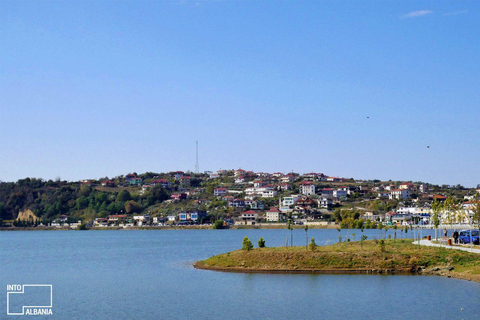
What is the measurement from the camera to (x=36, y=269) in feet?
183

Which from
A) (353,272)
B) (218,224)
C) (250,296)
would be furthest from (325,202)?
(250,296)

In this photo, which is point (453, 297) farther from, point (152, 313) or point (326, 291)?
point (152, 313)

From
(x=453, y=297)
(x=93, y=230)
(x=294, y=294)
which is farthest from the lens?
(x=93, y=230)

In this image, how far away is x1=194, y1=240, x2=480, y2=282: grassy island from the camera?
4366 centimetres

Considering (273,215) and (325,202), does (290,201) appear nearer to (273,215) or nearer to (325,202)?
(325,202)

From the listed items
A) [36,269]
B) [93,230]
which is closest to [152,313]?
[36,269]

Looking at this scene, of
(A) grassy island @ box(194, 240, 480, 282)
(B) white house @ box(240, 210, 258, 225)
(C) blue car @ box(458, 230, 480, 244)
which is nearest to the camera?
(A) grassy island @ box(194, 240, 480, 282)

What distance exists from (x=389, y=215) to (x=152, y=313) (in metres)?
140

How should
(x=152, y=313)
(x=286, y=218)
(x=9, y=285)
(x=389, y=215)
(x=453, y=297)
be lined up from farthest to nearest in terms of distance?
(x=286, y=218) → (x=389, y=215) → (x=9, y=285) → (x=453, y=297) → (x=152, y=313)

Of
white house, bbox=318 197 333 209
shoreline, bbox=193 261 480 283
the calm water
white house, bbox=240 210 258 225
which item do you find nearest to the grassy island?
shoreline, bbox=193 261 480 283

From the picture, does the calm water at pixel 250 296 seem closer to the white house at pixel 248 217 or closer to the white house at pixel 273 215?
the white house at pixel 273 215

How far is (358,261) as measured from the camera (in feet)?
150

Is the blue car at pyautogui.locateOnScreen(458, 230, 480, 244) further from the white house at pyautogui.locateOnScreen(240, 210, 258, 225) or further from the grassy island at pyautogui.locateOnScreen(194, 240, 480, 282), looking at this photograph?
the white house at pyautogui.locateOnScreen(240, 210, 258, 225)

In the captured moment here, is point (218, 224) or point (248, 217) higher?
point (248, 217)
